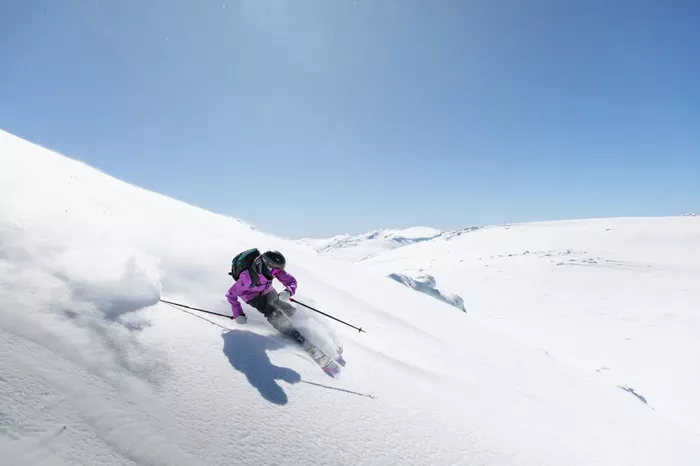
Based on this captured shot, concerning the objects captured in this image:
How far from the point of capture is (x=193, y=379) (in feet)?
11.7

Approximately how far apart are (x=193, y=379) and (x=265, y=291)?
2185mm

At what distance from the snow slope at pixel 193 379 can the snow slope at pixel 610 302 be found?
7.21 meters

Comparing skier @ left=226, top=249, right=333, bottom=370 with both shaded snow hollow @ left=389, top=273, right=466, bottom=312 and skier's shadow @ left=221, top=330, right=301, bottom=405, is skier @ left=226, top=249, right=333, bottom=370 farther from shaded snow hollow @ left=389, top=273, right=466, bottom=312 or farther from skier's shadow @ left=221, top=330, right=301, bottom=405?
shaded snow hollow @ left=389, top=273, right=466, bottom=312

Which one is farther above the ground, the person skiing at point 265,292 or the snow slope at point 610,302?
the snow slope at point 610,302

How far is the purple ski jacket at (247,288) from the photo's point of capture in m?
5.24

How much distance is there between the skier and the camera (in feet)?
17.3

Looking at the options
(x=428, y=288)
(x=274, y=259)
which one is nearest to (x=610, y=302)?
(x=428, y=288)

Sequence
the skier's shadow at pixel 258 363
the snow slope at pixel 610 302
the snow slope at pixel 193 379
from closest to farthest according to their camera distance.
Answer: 1. the snow slope at pixel 193 379
2. the skier's shadow at pixel 258 363
3. the snow slope at pixel 610 302

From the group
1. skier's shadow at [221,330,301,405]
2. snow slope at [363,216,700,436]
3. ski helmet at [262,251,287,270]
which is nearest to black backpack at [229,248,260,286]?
ski helmet at [262,251,287,270]

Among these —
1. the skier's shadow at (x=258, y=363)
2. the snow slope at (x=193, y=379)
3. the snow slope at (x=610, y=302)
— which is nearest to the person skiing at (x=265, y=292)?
the snow slope at (x=193, y=379)

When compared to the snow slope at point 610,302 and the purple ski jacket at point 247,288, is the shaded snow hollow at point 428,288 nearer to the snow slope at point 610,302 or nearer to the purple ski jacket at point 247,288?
the snow slope at point 610,302

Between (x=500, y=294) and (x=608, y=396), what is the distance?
2160 cm

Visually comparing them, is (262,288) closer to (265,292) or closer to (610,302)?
(265,292)

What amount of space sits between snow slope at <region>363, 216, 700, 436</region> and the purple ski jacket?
11.3m
